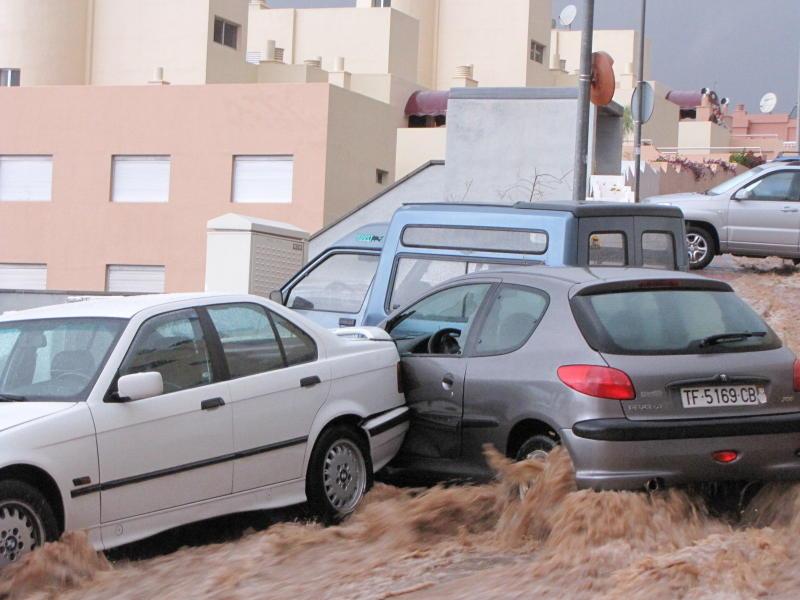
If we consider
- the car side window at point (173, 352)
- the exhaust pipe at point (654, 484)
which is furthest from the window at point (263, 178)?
the exhaust pipe at point (654, 484)

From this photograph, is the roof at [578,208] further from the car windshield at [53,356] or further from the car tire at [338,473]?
the car windshield at [53,356]

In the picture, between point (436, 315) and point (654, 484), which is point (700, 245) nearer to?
point (436, 315)

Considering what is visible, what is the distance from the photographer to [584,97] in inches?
608

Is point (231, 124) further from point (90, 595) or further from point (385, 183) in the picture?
point (90, 595)

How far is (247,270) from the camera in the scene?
18.7 m

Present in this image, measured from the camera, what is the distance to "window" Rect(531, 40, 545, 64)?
204 ft

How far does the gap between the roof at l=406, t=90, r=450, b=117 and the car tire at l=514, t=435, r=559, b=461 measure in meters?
44.0

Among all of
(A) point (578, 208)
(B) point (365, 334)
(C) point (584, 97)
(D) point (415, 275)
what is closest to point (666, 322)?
(B) point (365, 334)

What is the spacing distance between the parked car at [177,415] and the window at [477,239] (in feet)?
5.83

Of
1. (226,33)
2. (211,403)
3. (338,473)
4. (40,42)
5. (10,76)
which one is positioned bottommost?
(338,473)

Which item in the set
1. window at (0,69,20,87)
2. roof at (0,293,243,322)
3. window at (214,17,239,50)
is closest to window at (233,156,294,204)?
window at (214,17,239,50)

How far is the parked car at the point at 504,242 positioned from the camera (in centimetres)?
1021

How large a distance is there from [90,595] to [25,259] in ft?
108

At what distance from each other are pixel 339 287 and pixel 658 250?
3696 mm
